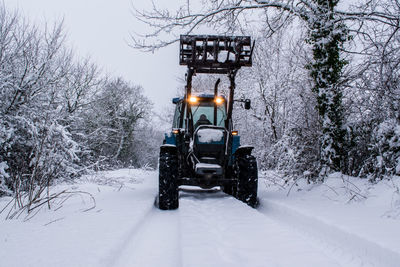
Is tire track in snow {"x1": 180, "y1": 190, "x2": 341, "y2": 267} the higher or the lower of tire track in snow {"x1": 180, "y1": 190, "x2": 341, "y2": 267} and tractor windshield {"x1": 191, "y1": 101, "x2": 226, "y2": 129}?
the lower

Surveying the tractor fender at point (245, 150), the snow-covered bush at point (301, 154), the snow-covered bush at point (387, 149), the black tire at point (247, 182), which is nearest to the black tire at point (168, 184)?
the black tire at point (247, 182)

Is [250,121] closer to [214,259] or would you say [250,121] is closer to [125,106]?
[214,259]

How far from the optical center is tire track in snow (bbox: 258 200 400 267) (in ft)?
7.48

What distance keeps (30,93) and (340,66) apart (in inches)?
283

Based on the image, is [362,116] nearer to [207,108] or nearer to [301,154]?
[301,154]

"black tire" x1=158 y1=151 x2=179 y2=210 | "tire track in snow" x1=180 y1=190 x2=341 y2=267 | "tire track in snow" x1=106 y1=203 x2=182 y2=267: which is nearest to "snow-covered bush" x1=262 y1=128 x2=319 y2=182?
"tire track in snow" x1=180 y1=190 x2=341 y2=267

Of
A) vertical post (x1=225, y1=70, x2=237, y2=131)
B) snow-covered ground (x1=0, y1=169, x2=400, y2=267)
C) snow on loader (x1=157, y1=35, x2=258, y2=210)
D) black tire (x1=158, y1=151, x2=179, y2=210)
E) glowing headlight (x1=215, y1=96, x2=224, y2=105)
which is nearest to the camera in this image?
snow-covered ground (x1=0, y1=169, x2=400, y2=267)

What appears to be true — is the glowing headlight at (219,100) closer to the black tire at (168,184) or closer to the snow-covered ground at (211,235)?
the black tire at (168,184)

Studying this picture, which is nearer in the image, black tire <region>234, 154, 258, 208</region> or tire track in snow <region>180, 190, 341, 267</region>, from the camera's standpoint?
tire track in snow <region>180, 190, 341, 267</region>

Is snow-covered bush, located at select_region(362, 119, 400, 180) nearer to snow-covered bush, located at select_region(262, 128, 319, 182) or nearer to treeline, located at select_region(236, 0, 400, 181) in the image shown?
treeline, located at select_region(236, 0, 400, 181)

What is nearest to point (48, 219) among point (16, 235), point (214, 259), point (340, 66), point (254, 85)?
point (16, 235)

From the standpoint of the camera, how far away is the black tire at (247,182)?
4965 mm

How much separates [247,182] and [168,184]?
140 cm

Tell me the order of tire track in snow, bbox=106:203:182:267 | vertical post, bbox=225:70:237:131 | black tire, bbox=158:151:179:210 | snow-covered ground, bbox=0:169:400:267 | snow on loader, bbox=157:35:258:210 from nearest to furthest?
snow-covered ground, bbox=0:169:400:267 < tire track in snow, bbox=106:203:182:267 < black tire, bbox=158:151:179:210 < snow on loader, bbox=157:35:258:210 < vertical post, bbox=225:70:237:131
